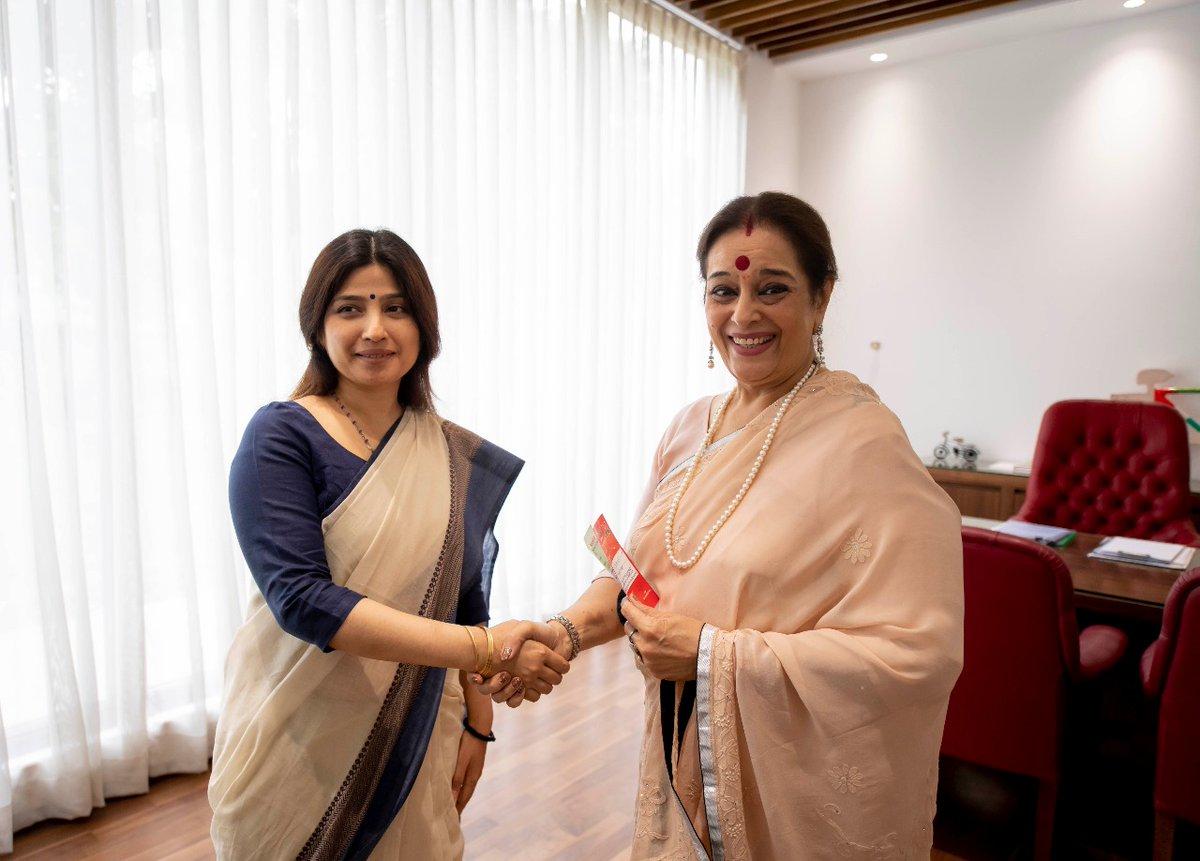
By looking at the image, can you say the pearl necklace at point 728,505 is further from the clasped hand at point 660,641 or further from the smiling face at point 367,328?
the smiling face at point 367,328

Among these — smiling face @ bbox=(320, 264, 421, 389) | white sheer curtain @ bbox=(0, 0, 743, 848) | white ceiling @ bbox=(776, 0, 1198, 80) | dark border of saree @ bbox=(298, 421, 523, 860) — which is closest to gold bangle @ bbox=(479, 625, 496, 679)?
dark border of saree @ bbox=(298, 421, 523, 860)

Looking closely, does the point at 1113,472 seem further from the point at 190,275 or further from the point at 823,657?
the point at 190,275

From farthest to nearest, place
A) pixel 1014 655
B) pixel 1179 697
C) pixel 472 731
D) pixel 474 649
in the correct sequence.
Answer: pixel 1014 655 < pixel 1179 697 < pixel 472 731 < pixel 474 649

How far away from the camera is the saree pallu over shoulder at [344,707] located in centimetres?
123

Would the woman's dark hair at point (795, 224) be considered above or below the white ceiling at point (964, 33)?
below

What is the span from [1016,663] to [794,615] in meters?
1.08

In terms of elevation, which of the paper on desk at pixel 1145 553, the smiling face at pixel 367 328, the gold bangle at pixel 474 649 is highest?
the smiling face at pixel 367 328

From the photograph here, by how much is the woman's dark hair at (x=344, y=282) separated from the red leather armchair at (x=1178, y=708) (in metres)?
1.68

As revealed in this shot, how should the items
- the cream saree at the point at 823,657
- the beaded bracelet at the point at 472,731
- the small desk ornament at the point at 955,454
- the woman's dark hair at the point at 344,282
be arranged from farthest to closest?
the small desk ornament at the point at 955,454 → the beaded bracelet at the point at 472,731 → the woman's dark hair at the point at 344,282 → the cream saree at the point at 823,657

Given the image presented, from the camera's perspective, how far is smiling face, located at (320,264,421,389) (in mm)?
1309

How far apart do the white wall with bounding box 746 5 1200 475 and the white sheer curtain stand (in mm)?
2244

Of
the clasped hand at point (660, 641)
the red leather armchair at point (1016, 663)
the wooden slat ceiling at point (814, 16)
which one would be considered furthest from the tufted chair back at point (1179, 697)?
the wooden slat ceiling at point (814, 16)

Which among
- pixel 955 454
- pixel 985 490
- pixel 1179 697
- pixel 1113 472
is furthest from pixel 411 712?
pixel 955 454

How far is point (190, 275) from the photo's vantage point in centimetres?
244
